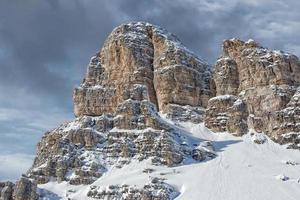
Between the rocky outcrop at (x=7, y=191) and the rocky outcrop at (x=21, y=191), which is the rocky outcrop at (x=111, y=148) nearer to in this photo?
the rocky outcrop at (x=7, y=191)

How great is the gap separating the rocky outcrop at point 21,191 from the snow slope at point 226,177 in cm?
509

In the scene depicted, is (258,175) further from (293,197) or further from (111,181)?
(111,181)

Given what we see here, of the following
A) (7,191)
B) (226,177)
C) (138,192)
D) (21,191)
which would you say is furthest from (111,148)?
(226,177)

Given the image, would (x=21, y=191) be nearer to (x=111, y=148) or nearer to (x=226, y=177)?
(x=111, y=148)

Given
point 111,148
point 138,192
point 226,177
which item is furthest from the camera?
point 111,148

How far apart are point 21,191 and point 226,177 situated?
188 feet

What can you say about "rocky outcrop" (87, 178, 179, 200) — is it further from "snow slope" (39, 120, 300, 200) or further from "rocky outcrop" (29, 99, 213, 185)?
"rocky outcrop" (29, 99, 213, 185)

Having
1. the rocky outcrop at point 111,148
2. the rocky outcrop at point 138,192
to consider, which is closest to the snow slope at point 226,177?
the rocky outcrop at point 138,192

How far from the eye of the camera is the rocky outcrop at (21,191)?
535 ft

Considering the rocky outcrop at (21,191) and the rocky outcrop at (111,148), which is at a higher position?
the rocky outcrop at (111,148)

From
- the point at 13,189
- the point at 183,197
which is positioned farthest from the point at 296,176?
the point at 13,189

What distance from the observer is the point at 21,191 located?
163m

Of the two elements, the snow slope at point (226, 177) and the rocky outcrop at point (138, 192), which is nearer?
the rocky outcrop at point (138, 192)

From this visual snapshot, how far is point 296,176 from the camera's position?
171 m
